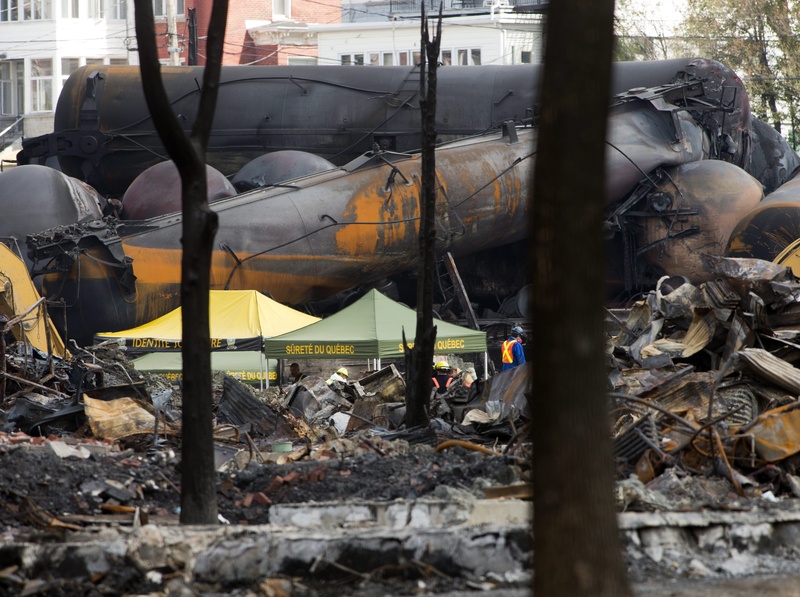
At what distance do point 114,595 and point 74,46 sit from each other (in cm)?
5088

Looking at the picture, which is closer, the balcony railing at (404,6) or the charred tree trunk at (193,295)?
the charred tree trunk at (193,295)

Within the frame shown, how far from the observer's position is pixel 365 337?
1672 cm

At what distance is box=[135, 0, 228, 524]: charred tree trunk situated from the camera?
668 cm

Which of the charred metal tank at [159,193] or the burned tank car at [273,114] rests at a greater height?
the burned tank car at [273,114]

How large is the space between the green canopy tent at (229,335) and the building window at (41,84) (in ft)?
121

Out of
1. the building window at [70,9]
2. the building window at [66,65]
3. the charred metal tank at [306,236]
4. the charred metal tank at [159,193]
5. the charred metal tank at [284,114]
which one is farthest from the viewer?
the building window at [70,9]

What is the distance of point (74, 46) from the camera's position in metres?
53.0

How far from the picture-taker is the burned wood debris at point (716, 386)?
310 inches

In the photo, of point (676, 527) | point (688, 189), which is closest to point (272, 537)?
point (676, 527)

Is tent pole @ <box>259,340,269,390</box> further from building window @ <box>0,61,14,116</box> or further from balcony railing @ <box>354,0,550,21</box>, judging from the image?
building window @ <box>0,61,14,116</box>

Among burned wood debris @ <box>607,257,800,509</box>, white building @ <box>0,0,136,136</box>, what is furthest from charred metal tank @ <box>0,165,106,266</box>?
white building @ <box>0,0,136,136</box>

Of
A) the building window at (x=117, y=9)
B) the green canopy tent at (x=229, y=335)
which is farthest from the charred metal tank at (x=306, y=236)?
the building window at (x=117, y=9)

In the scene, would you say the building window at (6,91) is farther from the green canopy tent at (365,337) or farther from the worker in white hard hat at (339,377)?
the green canopy tent at (365,337)

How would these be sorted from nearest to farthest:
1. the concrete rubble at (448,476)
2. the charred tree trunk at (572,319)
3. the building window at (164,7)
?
the charred tree trunk at (572,319) < the concrete rubble at (448,476) < the building window at (164,7)
